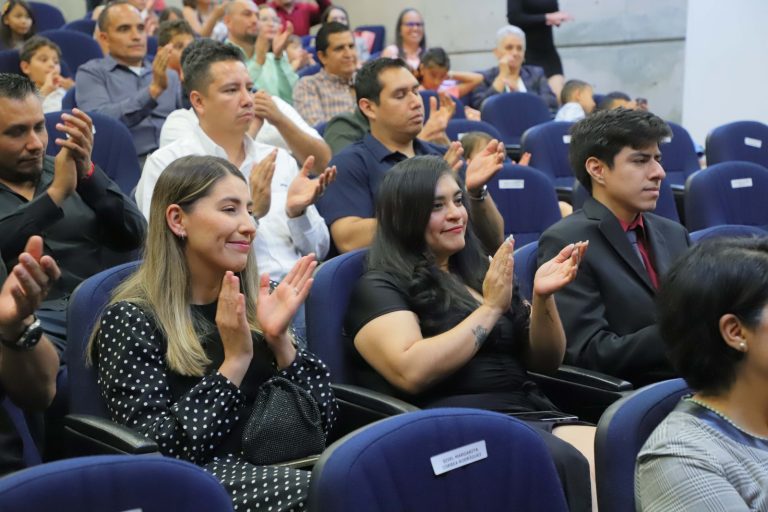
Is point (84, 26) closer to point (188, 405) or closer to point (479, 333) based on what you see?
point (479, 333)

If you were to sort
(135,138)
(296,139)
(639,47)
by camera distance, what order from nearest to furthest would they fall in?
(296,139), (135,138), (639,47)

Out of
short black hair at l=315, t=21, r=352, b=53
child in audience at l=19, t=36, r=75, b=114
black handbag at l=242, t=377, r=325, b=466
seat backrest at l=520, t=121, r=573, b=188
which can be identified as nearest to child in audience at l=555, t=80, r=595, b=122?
seat backrest at l=520, t=121, r=573, b=188

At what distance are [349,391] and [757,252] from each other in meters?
1.01

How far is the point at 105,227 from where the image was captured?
280cm

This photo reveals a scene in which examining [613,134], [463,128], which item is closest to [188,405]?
[613,134]

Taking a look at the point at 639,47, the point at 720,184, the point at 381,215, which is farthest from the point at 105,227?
the point at 639,47

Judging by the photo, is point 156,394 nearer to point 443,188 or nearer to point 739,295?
point 443,188

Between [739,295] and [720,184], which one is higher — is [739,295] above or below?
above

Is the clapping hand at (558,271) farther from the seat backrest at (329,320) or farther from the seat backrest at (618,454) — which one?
the seat backrest at (618,454)

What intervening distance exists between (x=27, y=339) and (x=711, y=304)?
48.7 inches

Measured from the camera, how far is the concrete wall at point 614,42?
8109 mm

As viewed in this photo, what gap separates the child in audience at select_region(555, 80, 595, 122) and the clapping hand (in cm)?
404

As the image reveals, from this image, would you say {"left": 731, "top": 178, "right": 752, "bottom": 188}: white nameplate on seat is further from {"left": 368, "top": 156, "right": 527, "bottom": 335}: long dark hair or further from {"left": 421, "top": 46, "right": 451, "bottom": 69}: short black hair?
{"left": 421, "top": 46, "right": 451, "bottom": 69}: short black hair

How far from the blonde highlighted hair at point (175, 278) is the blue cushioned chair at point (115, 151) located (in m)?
1.67
